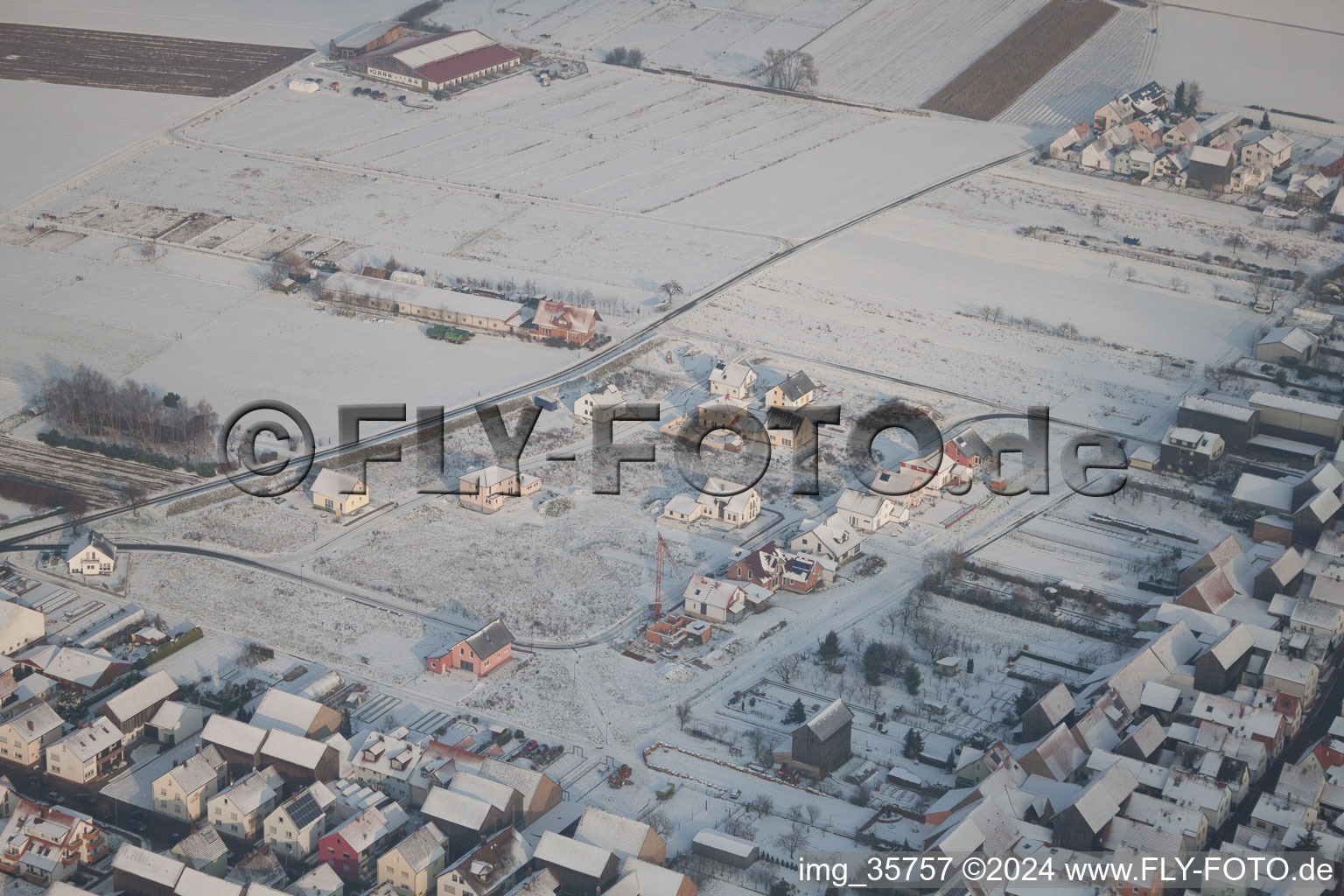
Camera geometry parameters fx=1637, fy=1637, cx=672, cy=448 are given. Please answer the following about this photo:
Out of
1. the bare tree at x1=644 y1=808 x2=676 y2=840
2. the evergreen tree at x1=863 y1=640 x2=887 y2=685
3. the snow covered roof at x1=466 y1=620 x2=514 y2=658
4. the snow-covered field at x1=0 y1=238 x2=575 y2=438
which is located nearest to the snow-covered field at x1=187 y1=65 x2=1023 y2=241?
the snow-covered field at x1=0 y1=238 x2=575 y2=438

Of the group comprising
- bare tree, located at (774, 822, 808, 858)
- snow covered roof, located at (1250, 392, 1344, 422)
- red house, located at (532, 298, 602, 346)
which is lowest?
bare tree, located at (774, 822, 808, 858)

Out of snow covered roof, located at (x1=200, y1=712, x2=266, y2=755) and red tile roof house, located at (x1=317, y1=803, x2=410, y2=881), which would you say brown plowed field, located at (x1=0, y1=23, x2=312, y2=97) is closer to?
snow covered roof, located at (x1=200, y1=712, x2=266, y2=755)

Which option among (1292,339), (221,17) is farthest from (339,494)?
(221,17)

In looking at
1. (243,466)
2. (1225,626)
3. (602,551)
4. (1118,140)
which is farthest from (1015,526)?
(1118,140)

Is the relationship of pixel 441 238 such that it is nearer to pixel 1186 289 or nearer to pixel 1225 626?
pixel 1186 289

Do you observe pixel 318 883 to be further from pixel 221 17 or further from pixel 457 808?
pixel 221 17

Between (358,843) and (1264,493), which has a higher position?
(1264,493)

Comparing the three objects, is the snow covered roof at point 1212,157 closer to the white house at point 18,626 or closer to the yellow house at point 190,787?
the white house at point 18,626

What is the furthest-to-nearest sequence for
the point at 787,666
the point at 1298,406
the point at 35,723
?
the point at 1298,406, the point at 787,666, the point at 35,723
